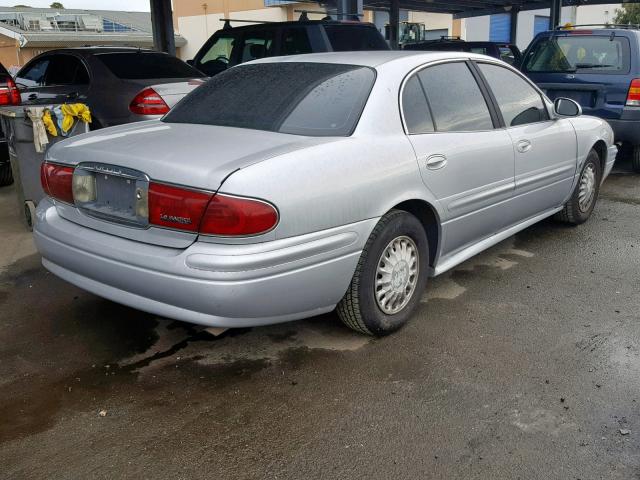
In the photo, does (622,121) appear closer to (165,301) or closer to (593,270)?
(593,270)

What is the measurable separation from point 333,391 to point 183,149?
136cm

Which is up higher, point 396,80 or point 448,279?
point 396,80

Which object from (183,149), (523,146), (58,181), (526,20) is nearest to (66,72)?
(58,181)

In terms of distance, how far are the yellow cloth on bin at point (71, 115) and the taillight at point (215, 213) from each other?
2940 millimetres

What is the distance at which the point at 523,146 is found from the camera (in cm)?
448

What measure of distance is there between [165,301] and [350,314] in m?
1.00

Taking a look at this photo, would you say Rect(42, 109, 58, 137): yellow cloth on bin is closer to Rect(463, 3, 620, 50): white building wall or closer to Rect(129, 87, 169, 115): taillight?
Rect(129, 87, 169, 115): taillight

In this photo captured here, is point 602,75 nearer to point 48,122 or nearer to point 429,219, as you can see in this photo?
point 429,219

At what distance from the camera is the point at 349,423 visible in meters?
2.82

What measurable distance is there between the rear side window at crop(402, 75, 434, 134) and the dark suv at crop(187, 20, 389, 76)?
4.72 m

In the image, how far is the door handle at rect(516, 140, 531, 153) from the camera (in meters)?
4.43

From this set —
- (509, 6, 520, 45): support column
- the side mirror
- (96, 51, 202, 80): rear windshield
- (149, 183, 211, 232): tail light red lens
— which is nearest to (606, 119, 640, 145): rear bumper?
the side mirror

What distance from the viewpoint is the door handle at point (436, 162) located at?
3.63 m

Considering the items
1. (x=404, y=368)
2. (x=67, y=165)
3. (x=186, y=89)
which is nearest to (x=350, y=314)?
(x=404, y=368)
